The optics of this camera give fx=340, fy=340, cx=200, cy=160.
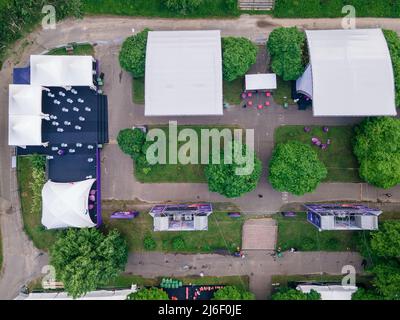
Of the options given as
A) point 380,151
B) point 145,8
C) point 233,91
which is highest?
point 145,8

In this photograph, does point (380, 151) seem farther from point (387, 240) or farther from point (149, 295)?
point (149, 295)

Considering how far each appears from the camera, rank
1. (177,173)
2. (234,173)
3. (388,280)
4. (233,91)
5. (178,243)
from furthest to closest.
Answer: (177,173) < (233,91) < (178,243) < (388,280) < (234,173)

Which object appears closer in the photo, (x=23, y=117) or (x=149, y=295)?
(x=149, y=295)

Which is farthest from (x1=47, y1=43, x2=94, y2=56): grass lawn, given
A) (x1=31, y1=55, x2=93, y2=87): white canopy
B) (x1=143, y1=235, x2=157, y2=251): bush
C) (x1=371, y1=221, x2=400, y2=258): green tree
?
(x1=371, y1=221, x2=400, y2=258): green tree

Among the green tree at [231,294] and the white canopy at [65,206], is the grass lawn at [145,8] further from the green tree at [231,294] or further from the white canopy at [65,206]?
the green tree at [231,294]

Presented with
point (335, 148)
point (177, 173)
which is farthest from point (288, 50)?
point (177, 173)

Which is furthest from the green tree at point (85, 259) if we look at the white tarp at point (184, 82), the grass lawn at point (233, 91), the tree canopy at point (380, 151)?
the tree canopy at point (380, 151)
